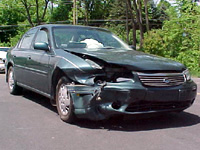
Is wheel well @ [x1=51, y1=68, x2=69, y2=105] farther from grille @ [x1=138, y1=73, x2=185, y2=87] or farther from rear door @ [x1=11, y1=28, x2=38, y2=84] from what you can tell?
rear door @ [x1=11, y1=28, x2=38, y2=84]

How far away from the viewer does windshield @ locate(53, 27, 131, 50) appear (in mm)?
5801

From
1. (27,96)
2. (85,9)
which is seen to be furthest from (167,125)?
(85,9)

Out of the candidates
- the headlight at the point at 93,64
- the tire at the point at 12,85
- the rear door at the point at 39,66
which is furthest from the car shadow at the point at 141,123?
the tire at the point at 12,85

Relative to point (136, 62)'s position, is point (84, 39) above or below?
above

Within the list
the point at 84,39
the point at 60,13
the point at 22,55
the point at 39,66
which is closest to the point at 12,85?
the point at 22,55

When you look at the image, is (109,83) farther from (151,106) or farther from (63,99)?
(63,99)

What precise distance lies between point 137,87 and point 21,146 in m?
1.72

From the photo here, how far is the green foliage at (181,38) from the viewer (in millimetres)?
16641

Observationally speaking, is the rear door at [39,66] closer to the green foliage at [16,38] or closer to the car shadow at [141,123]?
the car shadow at [141,123]

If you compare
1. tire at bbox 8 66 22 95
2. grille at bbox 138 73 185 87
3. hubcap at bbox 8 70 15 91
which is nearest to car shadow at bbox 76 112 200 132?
grille at bbox 138 73 185 87

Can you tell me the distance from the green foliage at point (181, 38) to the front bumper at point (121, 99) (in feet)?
39.5

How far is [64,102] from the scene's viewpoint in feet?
16.6

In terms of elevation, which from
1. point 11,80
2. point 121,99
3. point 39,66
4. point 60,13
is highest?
point 60,13

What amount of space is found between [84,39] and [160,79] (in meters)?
2.07
